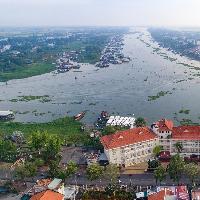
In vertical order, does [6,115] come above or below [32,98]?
above

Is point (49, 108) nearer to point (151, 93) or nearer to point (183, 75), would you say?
point (151, 93)

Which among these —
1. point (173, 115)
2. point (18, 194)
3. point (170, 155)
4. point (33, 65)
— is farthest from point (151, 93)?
point (33, 65)

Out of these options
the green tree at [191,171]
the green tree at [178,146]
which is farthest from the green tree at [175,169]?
the green tree at [178,146]

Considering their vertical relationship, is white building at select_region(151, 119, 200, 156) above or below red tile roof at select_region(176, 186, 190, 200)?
above

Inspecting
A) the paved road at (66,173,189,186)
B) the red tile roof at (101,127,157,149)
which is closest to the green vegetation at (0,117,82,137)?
the red tile roof at (101,127,157,149)

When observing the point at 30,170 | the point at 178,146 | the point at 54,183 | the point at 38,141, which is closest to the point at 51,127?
the point at 38,141

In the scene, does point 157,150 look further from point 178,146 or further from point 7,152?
point 7,152

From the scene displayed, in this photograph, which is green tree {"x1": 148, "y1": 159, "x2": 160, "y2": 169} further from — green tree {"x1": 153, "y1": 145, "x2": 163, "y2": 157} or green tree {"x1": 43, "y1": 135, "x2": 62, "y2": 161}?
green tree {"x1": 43, "y1": 135, "x2": 62, "y2": 161}
